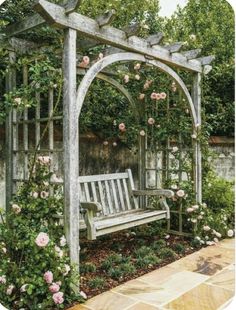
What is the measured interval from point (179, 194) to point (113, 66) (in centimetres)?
190

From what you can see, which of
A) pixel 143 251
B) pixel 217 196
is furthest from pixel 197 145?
pixel 143 251

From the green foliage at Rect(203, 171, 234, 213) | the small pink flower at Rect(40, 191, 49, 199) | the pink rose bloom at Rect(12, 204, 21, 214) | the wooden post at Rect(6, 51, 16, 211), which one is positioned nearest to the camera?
the pink rose bloom at Rect(12, 204, 21, 214)

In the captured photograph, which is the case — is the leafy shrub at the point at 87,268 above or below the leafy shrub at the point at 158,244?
below

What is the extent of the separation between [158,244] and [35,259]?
2.09 meters

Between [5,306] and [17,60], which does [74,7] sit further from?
[5,306]

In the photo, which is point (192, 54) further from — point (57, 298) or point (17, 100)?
point (57, 298)

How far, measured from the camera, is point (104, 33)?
3742mm

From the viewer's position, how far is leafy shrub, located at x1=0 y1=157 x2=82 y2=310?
10.1 feet

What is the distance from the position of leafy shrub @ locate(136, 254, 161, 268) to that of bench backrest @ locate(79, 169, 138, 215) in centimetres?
79

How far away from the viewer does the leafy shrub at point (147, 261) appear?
419 centimetres

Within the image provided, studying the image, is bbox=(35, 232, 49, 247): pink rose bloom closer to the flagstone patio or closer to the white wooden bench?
the flagstone patio

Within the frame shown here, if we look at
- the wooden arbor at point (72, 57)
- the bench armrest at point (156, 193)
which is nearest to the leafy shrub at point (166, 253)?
the bench armrest at point (156, 193)

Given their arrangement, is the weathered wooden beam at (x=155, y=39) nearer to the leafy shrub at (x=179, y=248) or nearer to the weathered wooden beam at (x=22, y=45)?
the weathered wooden beam at (x=22, y=45)

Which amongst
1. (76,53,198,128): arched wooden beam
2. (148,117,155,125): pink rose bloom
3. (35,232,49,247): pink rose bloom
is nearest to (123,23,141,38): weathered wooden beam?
(76,53,198,128): arched wooden beam
